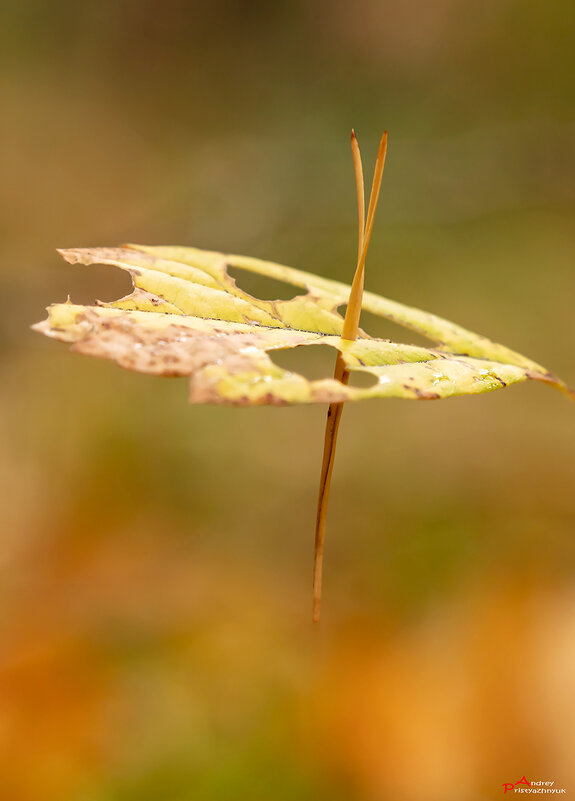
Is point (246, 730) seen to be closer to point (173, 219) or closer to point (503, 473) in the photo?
point (503, 473)

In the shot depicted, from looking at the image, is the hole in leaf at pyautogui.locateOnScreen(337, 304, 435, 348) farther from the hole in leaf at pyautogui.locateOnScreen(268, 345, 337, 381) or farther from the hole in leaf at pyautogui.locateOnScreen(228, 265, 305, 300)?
the hole in leaf at pyautogui.locateOnScreen(228, 265, 305, 300)

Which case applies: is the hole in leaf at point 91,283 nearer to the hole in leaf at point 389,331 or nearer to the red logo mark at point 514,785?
the hole in leaf at point 389,331

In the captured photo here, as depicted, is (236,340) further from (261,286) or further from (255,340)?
(261,286)

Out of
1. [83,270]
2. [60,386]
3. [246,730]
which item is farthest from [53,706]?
[83,270]

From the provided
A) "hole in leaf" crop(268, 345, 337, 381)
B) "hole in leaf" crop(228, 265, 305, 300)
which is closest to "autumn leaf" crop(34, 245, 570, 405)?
"hole in leaf" crop(268, 345, 337, 381)

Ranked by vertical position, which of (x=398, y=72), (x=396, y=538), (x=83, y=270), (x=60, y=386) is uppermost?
(x=398, y=72)

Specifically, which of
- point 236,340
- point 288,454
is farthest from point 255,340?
point 288,454

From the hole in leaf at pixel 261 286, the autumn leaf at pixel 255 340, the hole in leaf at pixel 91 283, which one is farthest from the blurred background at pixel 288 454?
the autumn leaf at pixel 255 340
